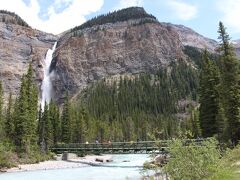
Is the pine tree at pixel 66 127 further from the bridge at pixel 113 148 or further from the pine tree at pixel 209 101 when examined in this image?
the pine tree at pixel 209 101

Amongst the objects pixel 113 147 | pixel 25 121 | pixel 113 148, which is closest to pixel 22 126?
pixel 25 121

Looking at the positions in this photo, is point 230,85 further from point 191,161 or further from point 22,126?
point 22,126

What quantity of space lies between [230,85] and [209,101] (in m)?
8.82

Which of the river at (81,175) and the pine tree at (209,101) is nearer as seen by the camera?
the river at (81,175)

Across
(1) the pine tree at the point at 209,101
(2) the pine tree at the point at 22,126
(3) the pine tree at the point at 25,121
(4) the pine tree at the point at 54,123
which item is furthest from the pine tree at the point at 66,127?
(1) the pine tree at the point at 209,101

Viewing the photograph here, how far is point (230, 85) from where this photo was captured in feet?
A: 151

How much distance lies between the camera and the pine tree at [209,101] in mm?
54125

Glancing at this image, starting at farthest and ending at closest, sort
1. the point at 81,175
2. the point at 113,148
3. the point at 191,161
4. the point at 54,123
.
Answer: the point at 54,123 < the point at 113,148 < the point at 81,175 < the point at 191,161

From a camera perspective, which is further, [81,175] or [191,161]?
[81,175]

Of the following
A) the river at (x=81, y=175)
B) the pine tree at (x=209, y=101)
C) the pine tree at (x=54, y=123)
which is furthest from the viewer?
the pine tree at (x=54, y=123)

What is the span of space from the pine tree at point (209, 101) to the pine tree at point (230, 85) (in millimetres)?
6217

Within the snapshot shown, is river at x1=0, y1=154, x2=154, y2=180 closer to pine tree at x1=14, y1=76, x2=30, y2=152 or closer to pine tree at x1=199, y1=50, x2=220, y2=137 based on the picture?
pine tree at x1=199, y1=50, x2=220, y2=137

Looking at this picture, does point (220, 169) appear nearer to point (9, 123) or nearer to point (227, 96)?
point (227, 96)

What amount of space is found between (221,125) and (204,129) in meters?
3.54
